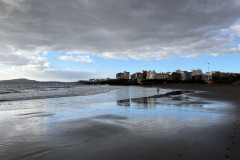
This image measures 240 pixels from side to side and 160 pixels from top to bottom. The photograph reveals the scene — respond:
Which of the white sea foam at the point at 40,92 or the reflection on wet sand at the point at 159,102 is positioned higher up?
the white sea foam at the point at 40,92

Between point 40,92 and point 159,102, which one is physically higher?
point 40,92

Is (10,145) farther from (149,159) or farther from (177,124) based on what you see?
(177,124)

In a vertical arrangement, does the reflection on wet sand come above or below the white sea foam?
below

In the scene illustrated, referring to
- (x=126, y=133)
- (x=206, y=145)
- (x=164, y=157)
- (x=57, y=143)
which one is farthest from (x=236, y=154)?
(x=57, y=143)

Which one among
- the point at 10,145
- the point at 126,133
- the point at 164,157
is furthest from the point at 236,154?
the point at 10,145

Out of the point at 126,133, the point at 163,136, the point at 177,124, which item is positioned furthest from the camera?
the point at 177,124

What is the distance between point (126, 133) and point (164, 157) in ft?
8.94

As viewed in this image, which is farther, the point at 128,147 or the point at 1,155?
the point at 128,147

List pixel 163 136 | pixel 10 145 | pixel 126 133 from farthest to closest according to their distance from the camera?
pixel 126 133 < pixel 163 136 < pixel 10 145

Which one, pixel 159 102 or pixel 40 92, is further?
pixel 40 92

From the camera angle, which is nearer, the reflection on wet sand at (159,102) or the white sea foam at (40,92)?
the reflection on wet sand at (159,102)

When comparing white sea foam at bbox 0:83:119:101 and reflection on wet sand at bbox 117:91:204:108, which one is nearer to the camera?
reflection on wet sand at bbox 117:91:204:108

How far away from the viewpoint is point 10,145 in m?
5.99

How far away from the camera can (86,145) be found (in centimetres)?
586
